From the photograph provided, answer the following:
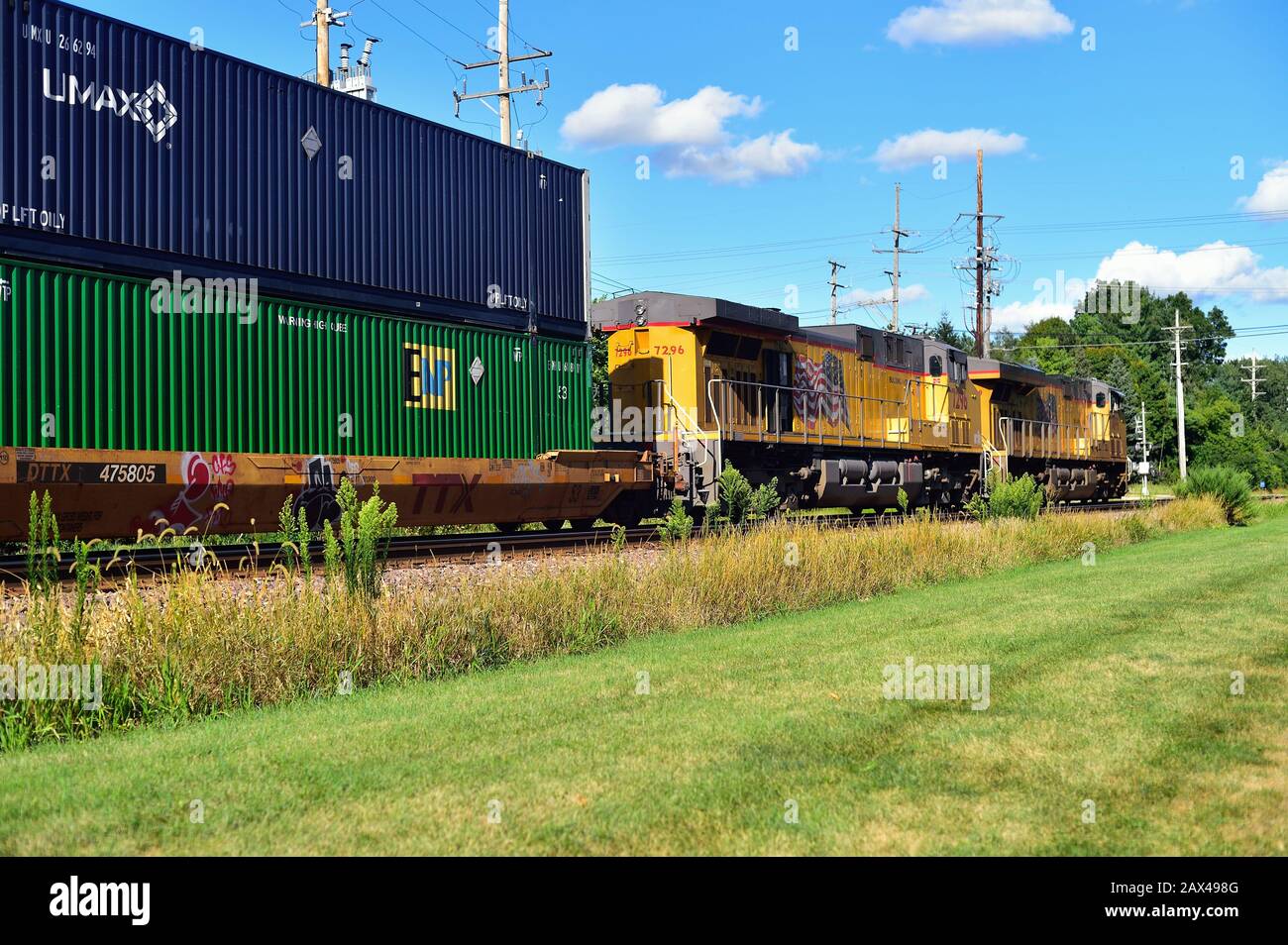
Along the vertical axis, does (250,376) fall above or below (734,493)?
above

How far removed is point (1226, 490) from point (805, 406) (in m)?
12.4

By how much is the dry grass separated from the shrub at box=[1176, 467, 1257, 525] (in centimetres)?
1853

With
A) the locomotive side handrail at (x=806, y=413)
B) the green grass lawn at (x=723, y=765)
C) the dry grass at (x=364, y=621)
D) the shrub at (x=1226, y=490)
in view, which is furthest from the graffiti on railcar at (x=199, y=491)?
the shrub at (x=1226, y=490)

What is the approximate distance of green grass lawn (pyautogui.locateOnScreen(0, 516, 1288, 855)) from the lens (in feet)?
13.2

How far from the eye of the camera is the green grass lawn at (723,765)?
4016mm

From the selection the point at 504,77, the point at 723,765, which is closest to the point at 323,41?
the point at 504,77

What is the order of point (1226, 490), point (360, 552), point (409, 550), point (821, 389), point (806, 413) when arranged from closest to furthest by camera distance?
1. point (360, 552)
2. point (409, 550)
3. point (806, 413)
4. point (821, 389)
5. point (1226, 490)

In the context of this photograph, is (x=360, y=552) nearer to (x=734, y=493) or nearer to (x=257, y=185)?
(x=257, y=185)

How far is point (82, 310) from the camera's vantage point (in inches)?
429

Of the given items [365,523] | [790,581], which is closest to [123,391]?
[365,523]

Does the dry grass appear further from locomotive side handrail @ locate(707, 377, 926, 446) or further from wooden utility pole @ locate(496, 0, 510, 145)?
wooden utility pole @ locate(496, 0, 510, 145)

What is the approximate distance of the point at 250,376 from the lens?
490 inches

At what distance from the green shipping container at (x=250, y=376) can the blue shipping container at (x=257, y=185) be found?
0.33m
